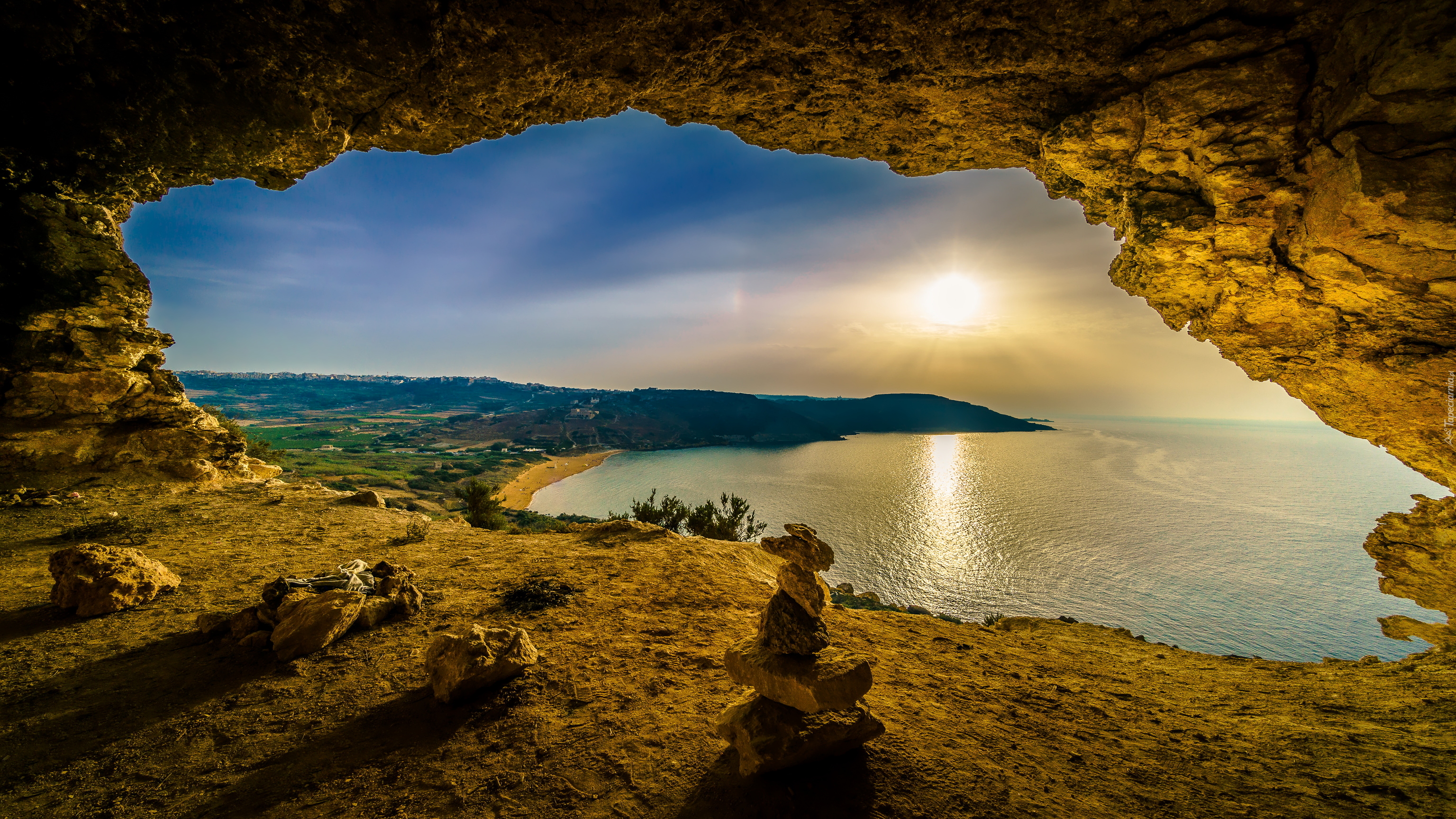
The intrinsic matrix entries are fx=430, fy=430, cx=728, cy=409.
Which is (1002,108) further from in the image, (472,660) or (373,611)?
(373,611)

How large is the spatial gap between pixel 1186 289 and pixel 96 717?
1402cm

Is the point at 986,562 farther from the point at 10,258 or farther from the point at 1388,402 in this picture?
the point at 10,258

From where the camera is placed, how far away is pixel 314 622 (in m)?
4.85

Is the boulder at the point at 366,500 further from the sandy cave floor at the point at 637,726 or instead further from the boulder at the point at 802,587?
the boulder at the point at 802,587

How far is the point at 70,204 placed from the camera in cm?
874

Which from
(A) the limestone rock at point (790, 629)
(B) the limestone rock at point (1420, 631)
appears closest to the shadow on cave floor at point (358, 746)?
(A) the limestone rock at point (790, 629)

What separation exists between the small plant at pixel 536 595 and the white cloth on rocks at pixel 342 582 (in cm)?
170

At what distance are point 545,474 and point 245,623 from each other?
46188mm

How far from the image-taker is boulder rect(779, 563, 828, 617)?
415cm

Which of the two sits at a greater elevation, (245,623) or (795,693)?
(795,693)

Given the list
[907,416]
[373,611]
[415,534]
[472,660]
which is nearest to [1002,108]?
[472,660]

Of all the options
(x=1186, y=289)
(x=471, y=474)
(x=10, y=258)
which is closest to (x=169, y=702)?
(x=10, y=258)

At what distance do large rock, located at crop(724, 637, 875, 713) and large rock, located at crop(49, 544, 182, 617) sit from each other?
7.84 metres

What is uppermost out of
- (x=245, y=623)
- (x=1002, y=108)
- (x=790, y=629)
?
(x=1002, y=108)
